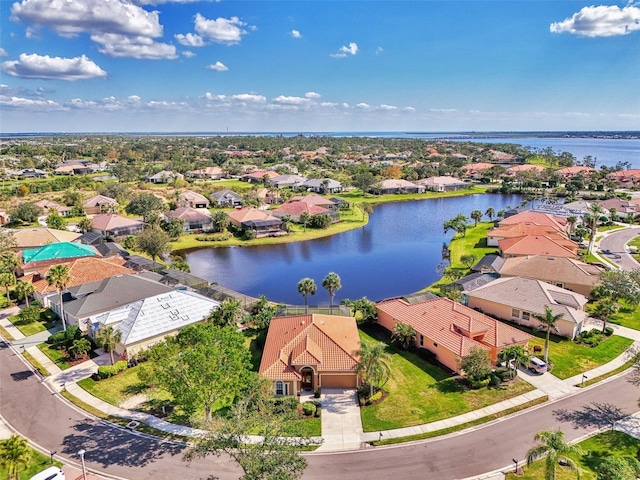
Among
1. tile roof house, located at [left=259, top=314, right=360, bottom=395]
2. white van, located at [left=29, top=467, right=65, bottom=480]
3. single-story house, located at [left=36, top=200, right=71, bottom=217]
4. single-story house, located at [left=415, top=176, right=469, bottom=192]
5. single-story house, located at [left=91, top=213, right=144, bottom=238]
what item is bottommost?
white van, located at [left=29, top=467, right=65, bottom=480]

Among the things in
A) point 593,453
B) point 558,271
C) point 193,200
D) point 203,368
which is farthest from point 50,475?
point 193,200

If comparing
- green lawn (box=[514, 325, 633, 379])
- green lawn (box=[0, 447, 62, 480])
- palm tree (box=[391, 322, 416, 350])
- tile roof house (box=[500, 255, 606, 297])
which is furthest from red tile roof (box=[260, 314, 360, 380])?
tile roof house (box=[500, 255, 606, 297])

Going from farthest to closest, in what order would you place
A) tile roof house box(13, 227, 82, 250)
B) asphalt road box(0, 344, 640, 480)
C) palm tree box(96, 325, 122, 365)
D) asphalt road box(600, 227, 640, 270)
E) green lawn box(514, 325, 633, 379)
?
tile roof house box(13, 227, 82, 250) < asphalt road box(600, 227, 640, 270) < palm tree box(96, 325, 122, 365) < green lawn box(514, 325, 633, 379) < asphalt road box(0, 344, 640, 480)

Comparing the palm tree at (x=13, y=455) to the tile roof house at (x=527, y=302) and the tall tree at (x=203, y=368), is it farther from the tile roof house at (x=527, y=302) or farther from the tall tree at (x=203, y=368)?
the tile roof house at (x=527, y=302)

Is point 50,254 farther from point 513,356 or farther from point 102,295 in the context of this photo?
point 513,356

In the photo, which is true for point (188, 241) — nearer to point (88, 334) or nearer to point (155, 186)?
point (88, 334)

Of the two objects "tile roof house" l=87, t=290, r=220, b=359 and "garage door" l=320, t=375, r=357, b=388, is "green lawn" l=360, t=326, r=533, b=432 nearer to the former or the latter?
"garage door" l=320, t=375, r=357, b=388

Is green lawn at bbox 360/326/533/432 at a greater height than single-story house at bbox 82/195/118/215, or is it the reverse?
single-story house at bbox 82/195/118/215

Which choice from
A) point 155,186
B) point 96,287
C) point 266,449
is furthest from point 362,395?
point 155,186
